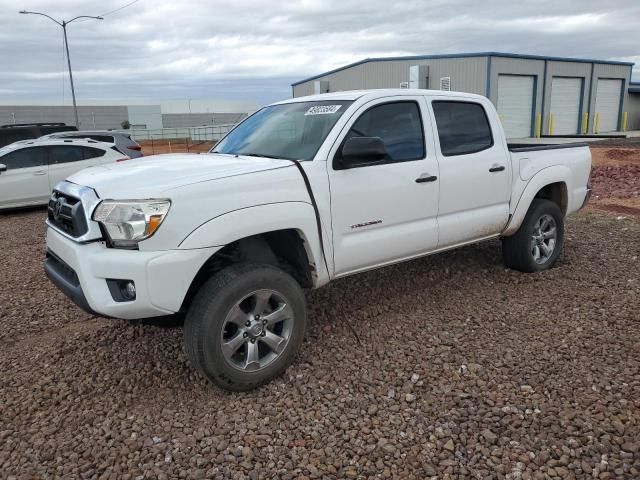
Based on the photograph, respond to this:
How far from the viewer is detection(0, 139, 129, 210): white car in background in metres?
11.0

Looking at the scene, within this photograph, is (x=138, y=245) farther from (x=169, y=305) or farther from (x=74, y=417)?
(x=74, y=417)

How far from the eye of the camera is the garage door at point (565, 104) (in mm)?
31797

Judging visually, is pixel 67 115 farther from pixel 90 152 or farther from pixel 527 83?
pixel 90 152

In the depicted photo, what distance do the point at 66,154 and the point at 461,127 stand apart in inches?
379

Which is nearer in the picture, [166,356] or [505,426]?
[505,426]

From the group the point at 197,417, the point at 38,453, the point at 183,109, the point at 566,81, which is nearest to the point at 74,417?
the point at 38,453

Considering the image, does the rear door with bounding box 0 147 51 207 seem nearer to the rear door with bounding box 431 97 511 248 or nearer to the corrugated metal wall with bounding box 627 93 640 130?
the rear door with bounding box 431 97 511 248

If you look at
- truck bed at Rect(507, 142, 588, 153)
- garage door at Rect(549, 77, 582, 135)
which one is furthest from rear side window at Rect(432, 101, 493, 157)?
garage door at Rect(549, 77, 582, 135)

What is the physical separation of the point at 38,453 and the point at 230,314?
1.27 meters

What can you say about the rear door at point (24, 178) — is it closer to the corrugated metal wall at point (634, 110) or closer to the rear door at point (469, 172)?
the rear door at point (469, 172)

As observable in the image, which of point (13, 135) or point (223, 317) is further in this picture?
point (13, 135)

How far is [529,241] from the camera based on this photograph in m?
5.64

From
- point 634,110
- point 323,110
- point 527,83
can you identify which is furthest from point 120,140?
point 634,110

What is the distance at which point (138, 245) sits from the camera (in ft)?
10.3
